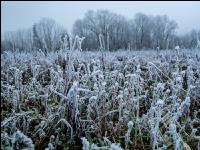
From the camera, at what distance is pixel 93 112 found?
288 cm

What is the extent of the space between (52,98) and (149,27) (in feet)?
203

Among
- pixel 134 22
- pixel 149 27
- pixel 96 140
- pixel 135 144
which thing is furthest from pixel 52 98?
pixel 134 22

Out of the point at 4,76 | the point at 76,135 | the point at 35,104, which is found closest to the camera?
the point at 76,135

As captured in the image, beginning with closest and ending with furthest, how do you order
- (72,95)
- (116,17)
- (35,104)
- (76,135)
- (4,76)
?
(72,95) < (76,135) < (35,104) < (4,76) < (116,17)

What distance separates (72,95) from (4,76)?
2.30m

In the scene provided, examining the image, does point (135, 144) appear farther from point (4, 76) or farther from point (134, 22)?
point (134, 22)

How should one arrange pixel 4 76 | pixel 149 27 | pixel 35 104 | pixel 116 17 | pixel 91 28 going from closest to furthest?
pixel 35 104, pixel 4 76, pixel 149 27, pixel 91 28, pixel 116 17

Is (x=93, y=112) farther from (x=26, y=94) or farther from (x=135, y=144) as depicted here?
(x=26, y=94)

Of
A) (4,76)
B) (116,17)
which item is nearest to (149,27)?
(116,17)

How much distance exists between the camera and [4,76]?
4.55m

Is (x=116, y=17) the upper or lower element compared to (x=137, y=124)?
upper

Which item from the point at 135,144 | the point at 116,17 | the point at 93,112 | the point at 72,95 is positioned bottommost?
the point at 135,144

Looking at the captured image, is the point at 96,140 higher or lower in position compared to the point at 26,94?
lower

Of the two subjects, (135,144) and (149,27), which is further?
(149,27)
